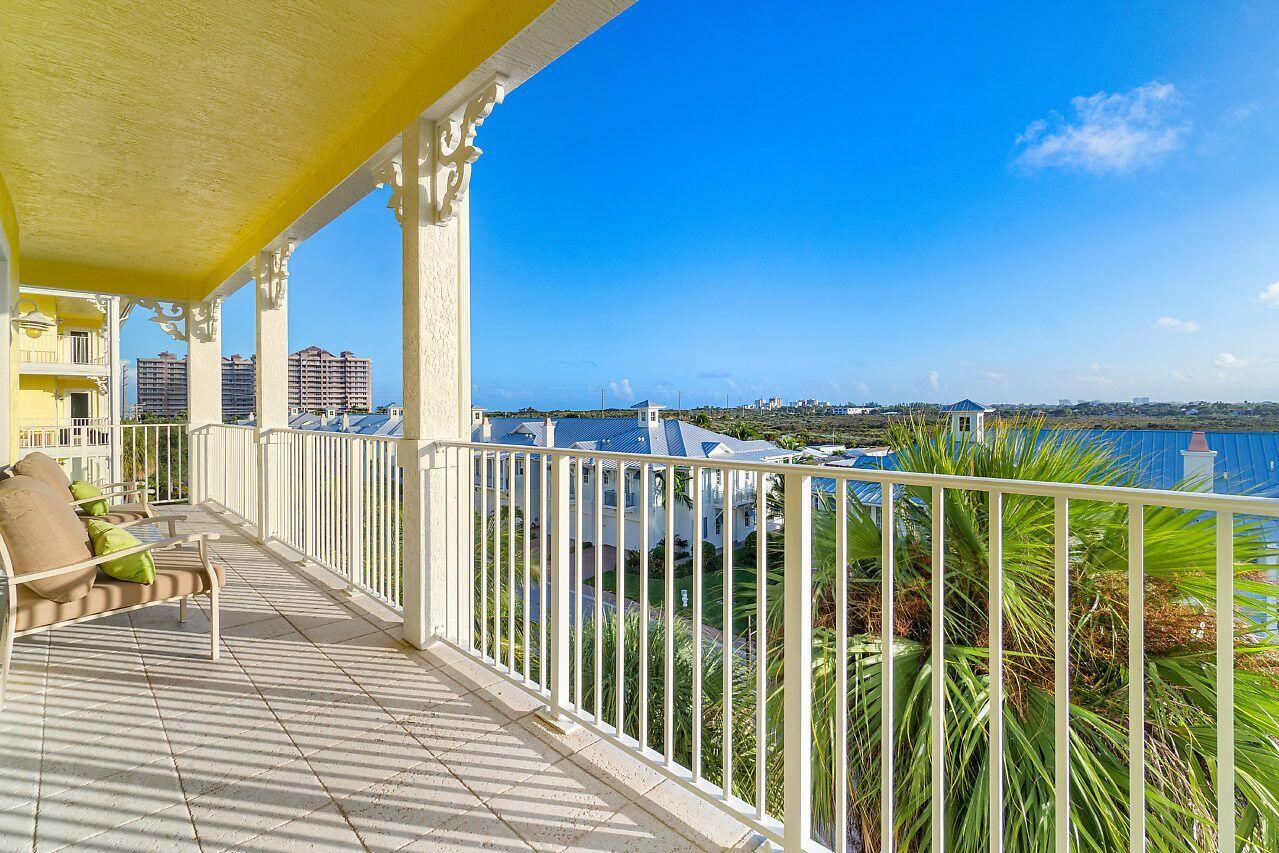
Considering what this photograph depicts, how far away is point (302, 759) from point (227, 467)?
18.2 feet

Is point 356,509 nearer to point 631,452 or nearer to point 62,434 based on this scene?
point 631,452

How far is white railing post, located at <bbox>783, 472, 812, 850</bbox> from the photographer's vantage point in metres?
1.54

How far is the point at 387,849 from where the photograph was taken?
1.63 m

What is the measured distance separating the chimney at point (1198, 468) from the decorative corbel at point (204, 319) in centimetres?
876

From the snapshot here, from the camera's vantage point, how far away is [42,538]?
7.71 ft

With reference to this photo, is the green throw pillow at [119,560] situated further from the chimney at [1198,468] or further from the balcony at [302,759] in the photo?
the chimney at [1198,468]

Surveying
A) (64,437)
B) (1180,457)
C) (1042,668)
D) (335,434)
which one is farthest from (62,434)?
(1180,457)

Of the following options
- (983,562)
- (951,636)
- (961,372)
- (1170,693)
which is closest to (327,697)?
(951,636)

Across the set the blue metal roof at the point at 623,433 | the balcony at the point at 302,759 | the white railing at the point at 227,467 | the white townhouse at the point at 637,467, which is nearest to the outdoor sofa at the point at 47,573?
the balcony at the point at 302,759

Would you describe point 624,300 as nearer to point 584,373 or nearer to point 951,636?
point 584,373

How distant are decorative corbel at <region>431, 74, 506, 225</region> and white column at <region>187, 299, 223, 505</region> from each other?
5.71m

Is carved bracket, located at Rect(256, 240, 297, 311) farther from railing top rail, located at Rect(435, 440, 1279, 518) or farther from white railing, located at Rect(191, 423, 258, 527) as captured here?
railing top rail, located at Rect(435, 440, 1279, 518)

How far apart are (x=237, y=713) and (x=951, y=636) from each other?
263 cm

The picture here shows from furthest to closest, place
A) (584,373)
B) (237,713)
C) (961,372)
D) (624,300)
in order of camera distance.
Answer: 1. (624,300)
2. (584,373)
3. (961,372)
4. (237,713)
